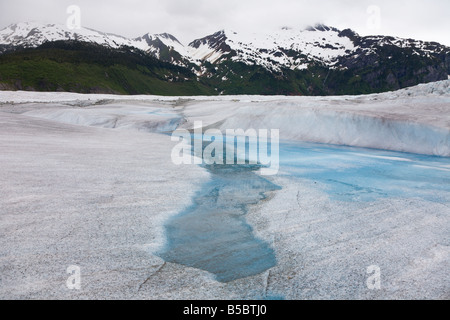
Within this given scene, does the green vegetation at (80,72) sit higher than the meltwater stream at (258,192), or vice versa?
the green vegetation at (80,72)

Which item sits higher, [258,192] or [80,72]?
[80,72]

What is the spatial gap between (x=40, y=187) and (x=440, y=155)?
14.6 meters

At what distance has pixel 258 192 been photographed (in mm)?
7492

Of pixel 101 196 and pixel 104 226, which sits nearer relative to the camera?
pixel 104 226

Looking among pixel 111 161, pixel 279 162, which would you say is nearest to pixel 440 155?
pixel 279 162

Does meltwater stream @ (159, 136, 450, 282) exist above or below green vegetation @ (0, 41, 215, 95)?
below

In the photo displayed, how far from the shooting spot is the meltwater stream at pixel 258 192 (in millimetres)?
4320

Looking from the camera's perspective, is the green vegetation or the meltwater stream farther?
the green vegetation

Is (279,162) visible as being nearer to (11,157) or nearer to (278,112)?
(11,157)

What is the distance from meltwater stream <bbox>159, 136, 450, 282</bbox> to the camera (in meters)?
4.32

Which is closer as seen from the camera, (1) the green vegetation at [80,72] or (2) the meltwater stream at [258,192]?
(2) the meltwater stream at [258,192]

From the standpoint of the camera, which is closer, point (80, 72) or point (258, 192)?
point (258, 192)
